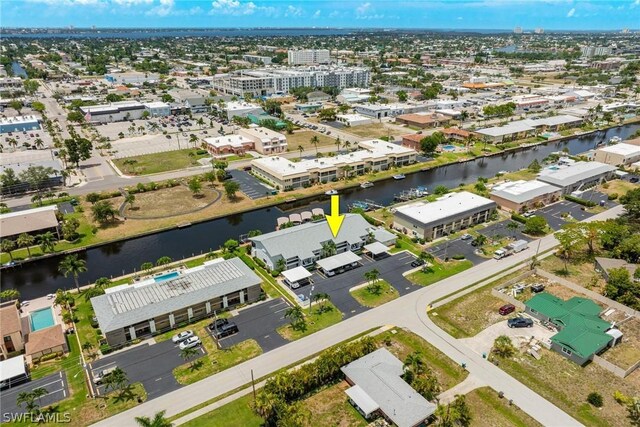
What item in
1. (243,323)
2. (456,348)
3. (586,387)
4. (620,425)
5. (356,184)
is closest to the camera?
(620,425)

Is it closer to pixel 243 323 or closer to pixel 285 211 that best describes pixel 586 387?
pixel 243 323

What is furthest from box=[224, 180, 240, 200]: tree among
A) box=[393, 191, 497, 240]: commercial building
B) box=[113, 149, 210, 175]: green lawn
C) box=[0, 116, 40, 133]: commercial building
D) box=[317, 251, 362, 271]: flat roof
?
box=[0, 116, 40, 133]: commercial building

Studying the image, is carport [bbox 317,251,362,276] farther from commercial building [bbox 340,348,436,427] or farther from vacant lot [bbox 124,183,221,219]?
vacant lot [bbox 124,183,221,219]

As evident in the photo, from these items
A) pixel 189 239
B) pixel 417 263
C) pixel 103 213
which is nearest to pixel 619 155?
pixel 417 263

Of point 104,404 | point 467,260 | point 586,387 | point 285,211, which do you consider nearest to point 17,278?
point 104,404

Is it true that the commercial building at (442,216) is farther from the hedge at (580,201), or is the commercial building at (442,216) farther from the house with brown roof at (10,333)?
the house with brown roof at (10,333)

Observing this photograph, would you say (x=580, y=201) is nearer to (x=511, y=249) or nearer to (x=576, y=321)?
(x=511, y=249)

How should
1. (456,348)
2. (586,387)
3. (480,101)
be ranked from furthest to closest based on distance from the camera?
(480,101) → (456,348) → (586,387)
